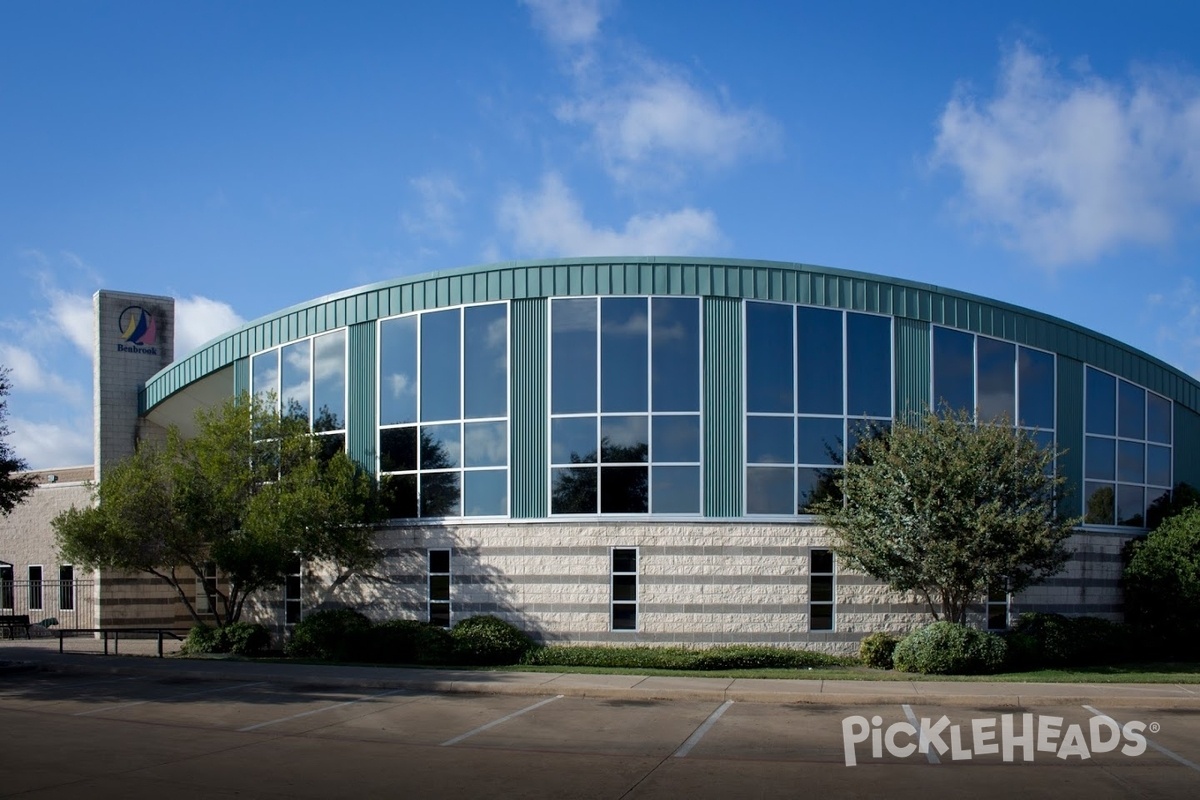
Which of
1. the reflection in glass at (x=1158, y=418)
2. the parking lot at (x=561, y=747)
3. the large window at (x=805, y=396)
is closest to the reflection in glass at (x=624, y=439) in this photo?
the large window at (x=805, y=396)

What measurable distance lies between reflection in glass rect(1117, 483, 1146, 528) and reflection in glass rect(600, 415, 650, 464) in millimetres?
13554

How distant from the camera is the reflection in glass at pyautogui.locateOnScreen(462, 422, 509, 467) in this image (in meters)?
26.6

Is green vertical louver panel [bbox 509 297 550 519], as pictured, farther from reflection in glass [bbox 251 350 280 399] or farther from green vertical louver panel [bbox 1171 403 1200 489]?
green vertical louver panel [bbox 1171 403 1200 489]

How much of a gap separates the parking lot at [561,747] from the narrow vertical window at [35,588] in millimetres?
19447

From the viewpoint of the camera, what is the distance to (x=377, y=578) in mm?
27625

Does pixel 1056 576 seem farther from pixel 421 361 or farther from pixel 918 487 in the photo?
pixel 421 361

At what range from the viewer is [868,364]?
2661 cm

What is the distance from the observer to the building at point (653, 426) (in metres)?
25.3

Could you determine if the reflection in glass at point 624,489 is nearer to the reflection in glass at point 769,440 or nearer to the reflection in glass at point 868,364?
the reflection in glass at point 769,440

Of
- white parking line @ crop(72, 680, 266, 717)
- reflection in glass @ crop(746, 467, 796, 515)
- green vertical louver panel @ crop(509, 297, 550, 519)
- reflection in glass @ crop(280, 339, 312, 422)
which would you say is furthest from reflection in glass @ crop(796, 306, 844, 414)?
white parking line @ crop(72, 680, 266, 717)

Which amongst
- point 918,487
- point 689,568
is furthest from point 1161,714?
point 689,568

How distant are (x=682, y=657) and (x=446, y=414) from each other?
8348mm

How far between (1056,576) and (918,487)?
6990 millimetres

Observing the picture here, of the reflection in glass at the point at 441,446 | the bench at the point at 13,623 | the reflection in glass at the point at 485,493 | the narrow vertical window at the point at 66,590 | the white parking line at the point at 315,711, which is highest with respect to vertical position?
the reflection in glass at the point at 441,446
